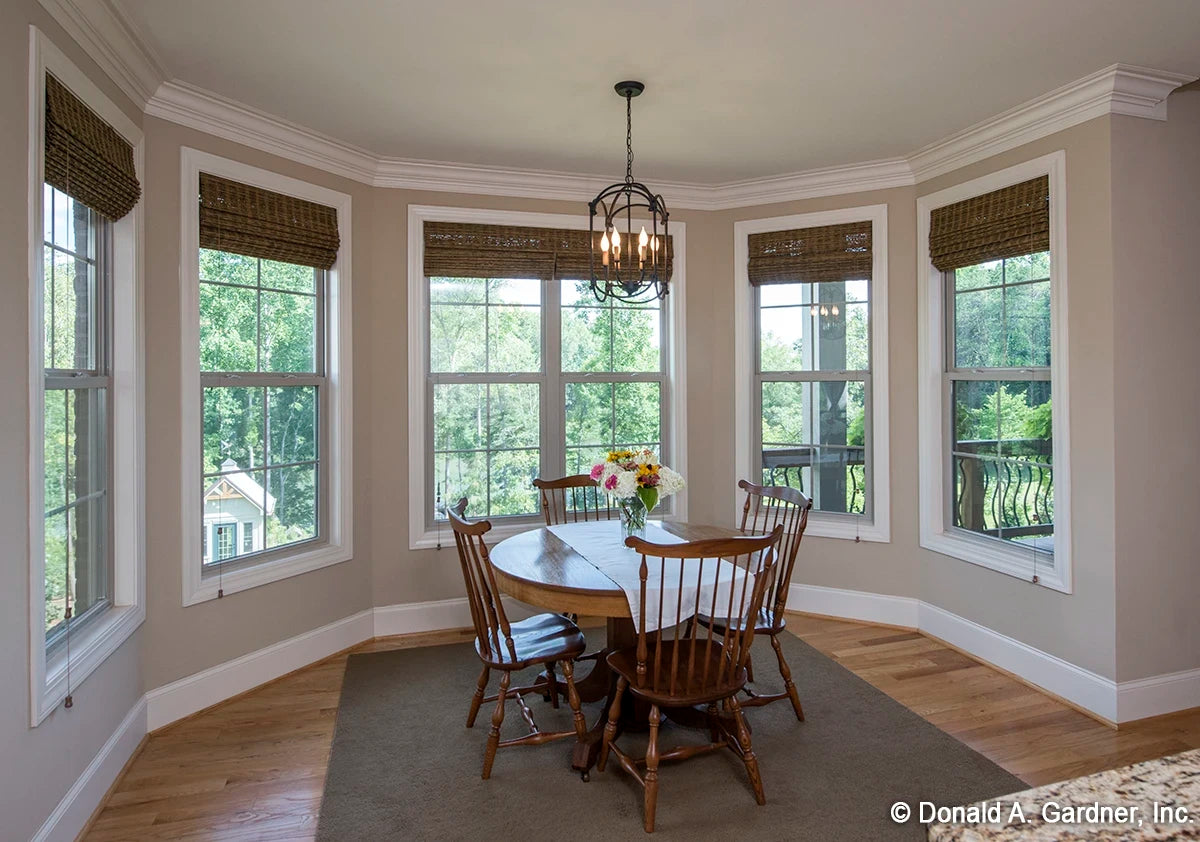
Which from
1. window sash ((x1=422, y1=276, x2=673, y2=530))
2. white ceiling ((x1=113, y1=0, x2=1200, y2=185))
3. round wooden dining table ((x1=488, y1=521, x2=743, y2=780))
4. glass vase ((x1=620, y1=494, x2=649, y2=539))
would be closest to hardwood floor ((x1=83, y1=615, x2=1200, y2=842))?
round wooden dining table ((x1=488, y1=521, x2=743, y2=780))

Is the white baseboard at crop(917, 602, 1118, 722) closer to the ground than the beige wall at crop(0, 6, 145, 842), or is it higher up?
closer to the ground

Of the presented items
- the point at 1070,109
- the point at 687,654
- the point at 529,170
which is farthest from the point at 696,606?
the point at 529,170

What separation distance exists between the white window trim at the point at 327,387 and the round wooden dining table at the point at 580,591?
1.19 metres

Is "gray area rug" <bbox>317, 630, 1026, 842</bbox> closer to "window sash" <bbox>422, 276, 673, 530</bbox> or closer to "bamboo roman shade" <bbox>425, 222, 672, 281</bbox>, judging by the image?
"window sash" <bbox>422, 276, 673, 530</bbox>

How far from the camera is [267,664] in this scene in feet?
11.8

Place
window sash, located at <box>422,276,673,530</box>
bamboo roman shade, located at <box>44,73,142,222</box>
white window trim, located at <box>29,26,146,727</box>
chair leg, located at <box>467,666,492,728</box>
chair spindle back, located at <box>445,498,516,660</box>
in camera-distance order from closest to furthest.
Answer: white window trim, located at <box>29,26,146,727</box>, bamboo roman shade, located at <box>44,73,142,222</box>, chair spindle back, located at <box>445,498,516,660</box>, chair leg, located at <box>467,666,492,728</box>, window sash, located at <box>422,276,673,530</box>

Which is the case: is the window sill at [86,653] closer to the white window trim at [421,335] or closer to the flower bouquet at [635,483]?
the white window trim at [421,335]

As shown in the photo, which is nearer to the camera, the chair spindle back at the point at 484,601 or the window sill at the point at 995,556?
the chair spindle back at the point at 484,601

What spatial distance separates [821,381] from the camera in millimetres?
4594

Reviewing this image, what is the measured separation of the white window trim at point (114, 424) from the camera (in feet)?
7.13

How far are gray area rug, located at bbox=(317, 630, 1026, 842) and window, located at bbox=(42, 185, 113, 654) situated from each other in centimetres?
109

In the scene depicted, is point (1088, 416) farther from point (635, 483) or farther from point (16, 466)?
point (16, 466)

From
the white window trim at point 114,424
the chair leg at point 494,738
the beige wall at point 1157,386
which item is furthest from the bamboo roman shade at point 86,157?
the beige wall at point 1157,386

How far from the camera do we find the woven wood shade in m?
3.47
